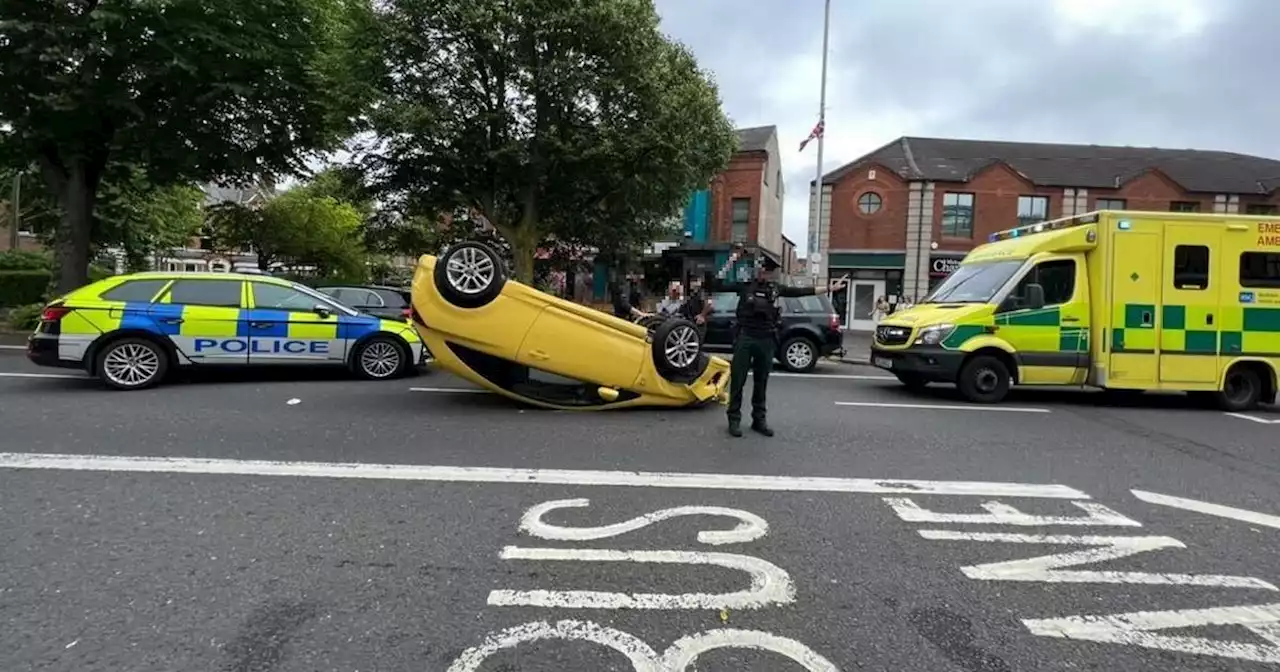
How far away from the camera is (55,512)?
4.38 metres

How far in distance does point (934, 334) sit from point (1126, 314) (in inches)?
95.0

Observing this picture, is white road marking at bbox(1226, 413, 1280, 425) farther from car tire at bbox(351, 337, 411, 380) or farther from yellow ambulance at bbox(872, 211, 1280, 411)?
car tire at bbox(351, 337, 411, 380)

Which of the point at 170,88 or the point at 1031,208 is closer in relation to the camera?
the point at 170,88

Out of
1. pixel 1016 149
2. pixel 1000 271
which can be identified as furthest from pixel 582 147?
pixel 1016 149

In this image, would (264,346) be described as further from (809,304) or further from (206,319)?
(809,304)

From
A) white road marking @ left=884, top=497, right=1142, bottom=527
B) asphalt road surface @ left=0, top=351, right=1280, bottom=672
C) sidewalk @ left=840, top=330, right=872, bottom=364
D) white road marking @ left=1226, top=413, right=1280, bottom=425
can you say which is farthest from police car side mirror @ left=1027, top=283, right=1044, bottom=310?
white road marking @ left=884, top=497, right=1142, bottom=527

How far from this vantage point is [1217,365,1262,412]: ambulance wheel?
10016 mm

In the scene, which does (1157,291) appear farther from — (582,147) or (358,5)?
(358,5)

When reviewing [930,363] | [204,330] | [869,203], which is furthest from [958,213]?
[204,330]

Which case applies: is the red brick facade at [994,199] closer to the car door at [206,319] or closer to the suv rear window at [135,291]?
the car door at [206,319]

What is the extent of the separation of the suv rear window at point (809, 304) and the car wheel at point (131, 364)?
390 inches

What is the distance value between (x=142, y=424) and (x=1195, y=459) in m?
9.54

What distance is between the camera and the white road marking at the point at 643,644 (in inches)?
112

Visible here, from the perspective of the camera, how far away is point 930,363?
32.2 feet
